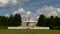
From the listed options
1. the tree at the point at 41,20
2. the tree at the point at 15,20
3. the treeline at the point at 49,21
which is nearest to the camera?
the treeline at the point at 49,21

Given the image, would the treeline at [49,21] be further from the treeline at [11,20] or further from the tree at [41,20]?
the treeline at [11,20]

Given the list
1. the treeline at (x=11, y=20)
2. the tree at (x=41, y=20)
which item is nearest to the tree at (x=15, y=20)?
the treeline at (x=11, y=20)

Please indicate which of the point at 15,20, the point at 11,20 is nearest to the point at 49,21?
the point at 15,20

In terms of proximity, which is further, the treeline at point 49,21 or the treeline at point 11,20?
the treeline at point 11,20

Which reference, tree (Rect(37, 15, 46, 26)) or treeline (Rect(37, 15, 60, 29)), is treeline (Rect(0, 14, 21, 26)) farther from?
treeline (Rect(37, 15, 60, 29))

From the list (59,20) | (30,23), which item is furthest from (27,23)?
(59,20)

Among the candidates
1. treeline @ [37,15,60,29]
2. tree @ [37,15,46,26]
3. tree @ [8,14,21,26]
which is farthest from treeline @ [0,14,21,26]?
treeline @ [37,15,60,29]

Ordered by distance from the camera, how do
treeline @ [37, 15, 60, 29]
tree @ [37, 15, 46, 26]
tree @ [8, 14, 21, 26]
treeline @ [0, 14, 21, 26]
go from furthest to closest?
tree @ [8, 14, 21, 26]
tree @ [37, 15, 46, 26]
treeline @ [0, 14, 21, 26]
treeline @ [37, 15, 60, 29]

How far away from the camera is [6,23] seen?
9375 centimetres

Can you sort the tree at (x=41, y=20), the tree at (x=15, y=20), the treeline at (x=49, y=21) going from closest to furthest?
the treeline at (x=49, y=21), the tree at (x=41, y=20), the tree at (x=15, y=20)

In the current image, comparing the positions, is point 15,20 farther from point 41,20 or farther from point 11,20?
point 41,20

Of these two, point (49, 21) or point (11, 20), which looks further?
point (11, 20)

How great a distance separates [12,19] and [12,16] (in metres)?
5.61

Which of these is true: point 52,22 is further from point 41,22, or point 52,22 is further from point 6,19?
point 6,19
